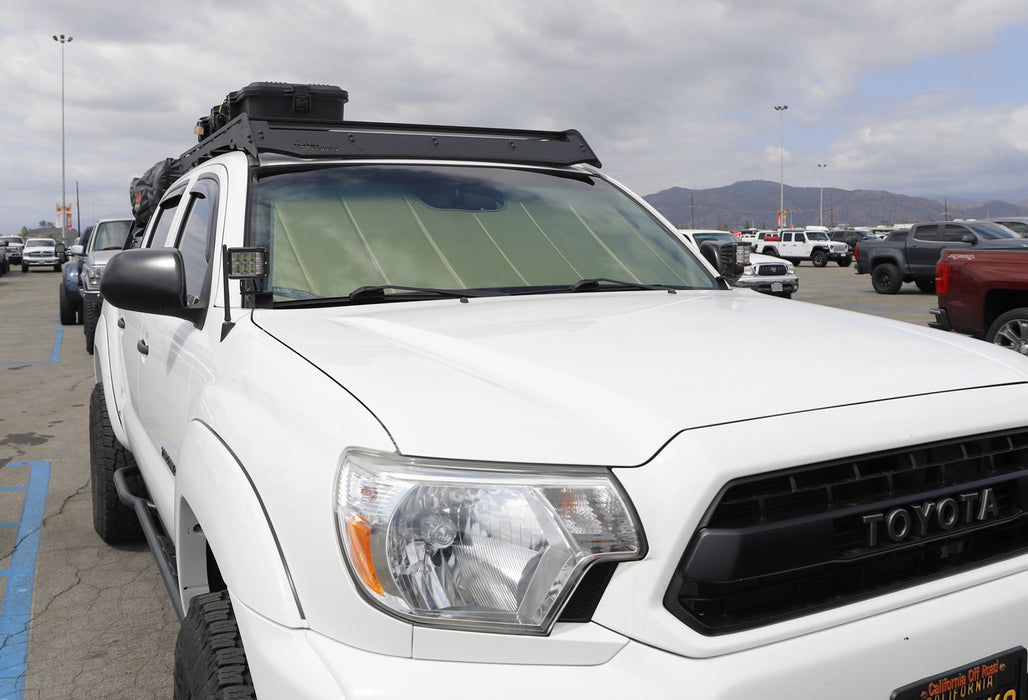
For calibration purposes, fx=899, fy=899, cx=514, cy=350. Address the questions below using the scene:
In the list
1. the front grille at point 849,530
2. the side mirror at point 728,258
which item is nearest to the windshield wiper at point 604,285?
the side mirror at point 728,258

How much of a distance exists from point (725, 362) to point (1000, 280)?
8.11 meters

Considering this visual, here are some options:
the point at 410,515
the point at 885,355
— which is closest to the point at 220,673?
the point at 410,515

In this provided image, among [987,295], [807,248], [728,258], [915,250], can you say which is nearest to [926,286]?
[915,250]

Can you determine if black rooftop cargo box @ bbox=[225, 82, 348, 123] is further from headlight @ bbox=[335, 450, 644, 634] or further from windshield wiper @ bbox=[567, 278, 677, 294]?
headlight @ bbox=[335, 450, 644, 634]

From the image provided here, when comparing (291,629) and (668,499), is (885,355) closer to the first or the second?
(668,499)

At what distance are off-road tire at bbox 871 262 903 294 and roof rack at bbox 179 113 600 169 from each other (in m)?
19.9

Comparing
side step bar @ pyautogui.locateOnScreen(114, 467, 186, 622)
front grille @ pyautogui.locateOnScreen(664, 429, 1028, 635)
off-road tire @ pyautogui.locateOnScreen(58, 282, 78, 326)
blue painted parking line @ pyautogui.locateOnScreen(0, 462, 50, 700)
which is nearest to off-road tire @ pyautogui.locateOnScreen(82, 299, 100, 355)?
off-road tire @ pyautogui.locateOnScreen(58, 282, 78, 326)

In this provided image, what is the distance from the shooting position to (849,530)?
1604 millimetres

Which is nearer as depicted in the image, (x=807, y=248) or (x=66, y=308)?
(x=66, y=308)

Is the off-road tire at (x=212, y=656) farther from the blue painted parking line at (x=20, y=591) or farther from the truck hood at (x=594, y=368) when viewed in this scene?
the blue painted parking line at (x=20, y=591)

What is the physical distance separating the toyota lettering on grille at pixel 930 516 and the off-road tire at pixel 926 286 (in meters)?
21.8

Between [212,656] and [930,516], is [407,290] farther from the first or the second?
[930,516]

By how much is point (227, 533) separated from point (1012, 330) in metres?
8.81

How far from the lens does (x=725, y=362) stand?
1.87 m
